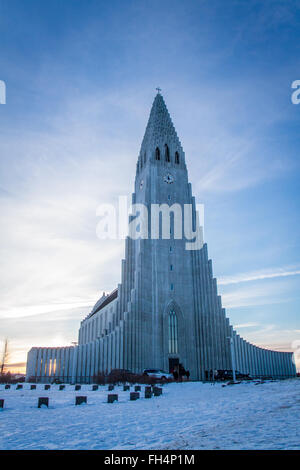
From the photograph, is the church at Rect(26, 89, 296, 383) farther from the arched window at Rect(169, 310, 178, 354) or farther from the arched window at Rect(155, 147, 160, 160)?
the arched window at Rect(169, 310, 178, 354)

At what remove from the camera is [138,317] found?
157 ft

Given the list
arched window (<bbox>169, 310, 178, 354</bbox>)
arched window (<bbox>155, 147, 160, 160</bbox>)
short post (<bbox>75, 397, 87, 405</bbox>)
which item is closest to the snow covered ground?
short post (<bbox>75, 397, 87, 405</bbox>)

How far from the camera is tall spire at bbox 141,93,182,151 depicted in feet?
206

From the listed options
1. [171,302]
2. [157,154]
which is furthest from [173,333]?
[157,154]

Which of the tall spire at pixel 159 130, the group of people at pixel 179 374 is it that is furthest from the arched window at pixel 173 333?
the tall spire at pixel 159 130

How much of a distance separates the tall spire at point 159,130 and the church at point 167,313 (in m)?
1.38

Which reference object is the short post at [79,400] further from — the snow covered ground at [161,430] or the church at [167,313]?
the church at [167,313]

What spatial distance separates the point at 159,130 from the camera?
64.1 m

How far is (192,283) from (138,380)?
22.6 meters

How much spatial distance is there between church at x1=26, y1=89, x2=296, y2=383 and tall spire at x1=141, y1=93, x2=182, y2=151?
4.53 ft

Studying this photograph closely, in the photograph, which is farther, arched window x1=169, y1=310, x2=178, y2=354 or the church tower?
arched window x1=169, y1=310, x2=178, y2=354

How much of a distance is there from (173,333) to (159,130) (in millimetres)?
36113

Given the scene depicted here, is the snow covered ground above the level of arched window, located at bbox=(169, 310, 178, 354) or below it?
below

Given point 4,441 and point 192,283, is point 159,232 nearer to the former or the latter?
point 192,283
